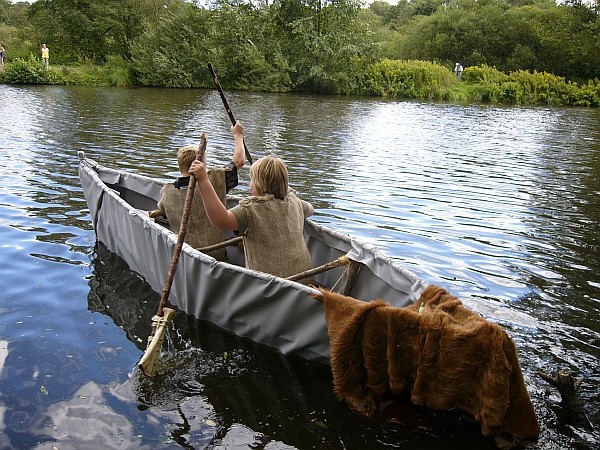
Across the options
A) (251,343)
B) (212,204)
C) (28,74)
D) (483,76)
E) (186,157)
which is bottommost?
(251,343)

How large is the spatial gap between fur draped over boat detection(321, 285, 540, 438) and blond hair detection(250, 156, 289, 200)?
3.80 feet

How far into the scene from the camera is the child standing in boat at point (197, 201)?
239 inches

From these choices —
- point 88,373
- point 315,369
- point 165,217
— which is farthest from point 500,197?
point 88,373

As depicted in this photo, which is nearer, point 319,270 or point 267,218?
point 267,218

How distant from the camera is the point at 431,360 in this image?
3814 mm

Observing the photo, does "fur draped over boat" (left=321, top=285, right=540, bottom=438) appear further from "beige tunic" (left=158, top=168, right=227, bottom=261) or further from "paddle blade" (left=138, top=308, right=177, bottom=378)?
"beige tunic" (left=158, top=168, right=227, bottom=261)

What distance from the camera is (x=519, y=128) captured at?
23.6m

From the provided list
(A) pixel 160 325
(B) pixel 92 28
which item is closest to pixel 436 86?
(B) pixel 92 28

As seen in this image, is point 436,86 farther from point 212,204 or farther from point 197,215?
point 212,204

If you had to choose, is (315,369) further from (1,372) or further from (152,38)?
(152,38)

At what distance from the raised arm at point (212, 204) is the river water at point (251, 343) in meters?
1.08

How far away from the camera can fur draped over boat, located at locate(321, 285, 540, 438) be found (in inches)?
145

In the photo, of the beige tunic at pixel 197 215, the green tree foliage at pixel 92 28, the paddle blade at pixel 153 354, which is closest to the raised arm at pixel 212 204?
the paddle blade at pixel 153 354

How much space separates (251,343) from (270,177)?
4.47 ft
